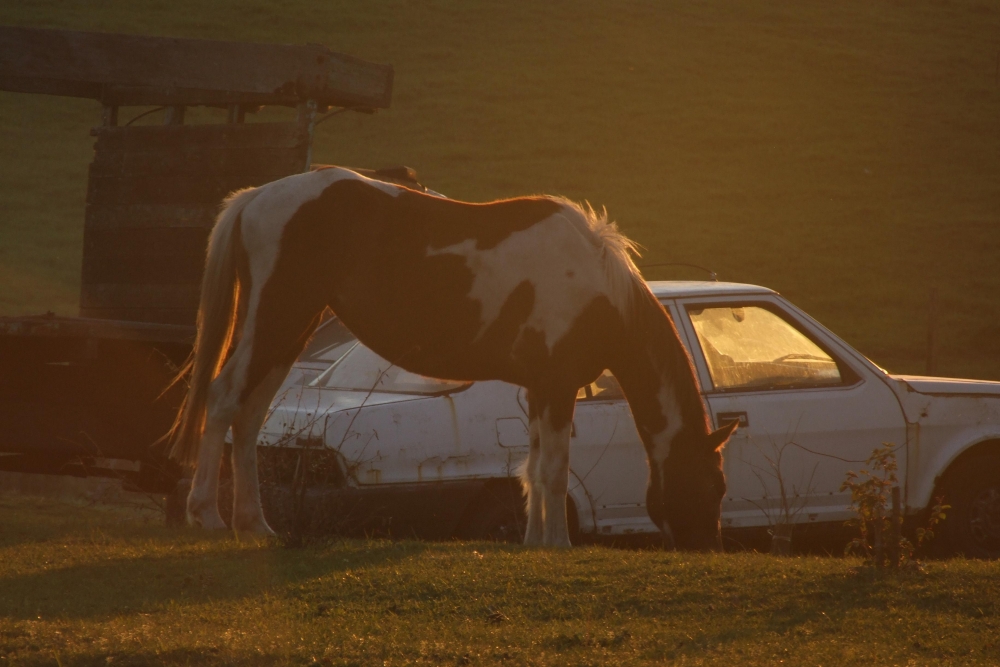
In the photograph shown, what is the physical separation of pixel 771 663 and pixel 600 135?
3515cm

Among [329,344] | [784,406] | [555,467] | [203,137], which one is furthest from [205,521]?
[784,406]

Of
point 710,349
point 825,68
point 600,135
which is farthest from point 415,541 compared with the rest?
point 825,68

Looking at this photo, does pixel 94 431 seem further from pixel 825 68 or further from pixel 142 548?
pixel 825 68

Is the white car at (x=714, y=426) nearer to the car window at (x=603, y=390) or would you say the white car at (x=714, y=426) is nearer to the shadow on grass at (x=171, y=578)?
the car window at (x=603, y=390)

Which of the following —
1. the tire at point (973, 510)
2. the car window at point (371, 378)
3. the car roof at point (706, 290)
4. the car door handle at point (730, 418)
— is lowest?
the tire at point (973, 510)

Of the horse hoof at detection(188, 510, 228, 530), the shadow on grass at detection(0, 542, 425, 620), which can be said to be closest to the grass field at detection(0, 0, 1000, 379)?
the horse hoof at detection(188, 510, 228, 530)

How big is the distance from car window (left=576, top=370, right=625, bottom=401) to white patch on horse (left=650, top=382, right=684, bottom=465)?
0.38m

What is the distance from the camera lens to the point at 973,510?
6609 mm

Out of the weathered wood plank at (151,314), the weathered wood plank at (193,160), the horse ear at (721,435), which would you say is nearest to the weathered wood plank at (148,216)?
the weathered wood plank at (193,160)

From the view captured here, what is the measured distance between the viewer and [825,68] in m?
43.7

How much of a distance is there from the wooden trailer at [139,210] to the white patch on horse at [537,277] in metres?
1.87

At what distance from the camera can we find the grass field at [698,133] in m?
26.0

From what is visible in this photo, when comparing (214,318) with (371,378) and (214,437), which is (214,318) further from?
(371,378)

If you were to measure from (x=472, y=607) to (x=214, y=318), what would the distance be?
2.46 metres
